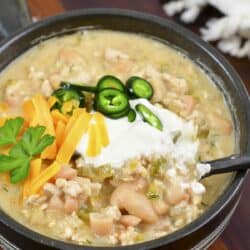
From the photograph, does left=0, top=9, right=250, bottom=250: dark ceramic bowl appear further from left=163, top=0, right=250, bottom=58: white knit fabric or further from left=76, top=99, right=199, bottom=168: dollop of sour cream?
left=163, top=0, right=250, bottom=58: white knit fabric

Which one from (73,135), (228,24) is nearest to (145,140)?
(73,135)

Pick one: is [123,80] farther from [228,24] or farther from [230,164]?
[228,24]

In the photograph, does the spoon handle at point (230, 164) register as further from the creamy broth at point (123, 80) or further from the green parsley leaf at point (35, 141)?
the green parsley leaf at point (35, 141)

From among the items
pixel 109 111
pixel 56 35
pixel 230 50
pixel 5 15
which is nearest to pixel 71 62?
pixel 56 35

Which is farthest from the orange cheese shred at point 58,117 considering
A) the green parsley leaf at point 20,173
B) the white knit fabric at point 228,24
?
the white knit fabric at point 228,24

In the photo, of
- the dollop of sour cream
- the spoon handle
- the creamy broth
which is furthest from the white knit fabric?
the spoon handle

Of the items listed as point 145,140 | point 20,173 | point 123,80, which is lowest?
point 20,173

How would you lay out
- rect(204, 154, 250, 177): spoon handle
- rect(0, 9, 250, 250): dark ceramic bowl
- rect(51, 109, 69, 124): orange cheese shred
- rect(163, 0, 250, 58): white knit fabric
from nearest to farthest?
rect(0, 9, 250, 250): dark ceramic bowl, rect(204, 154, 250, 177): spoon handle, rect(51, 109, 69, 124): orange cheese shred, rect(163, 0, 250, 58): white knit fabric

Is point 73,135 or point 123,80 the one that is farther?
point 123,80
